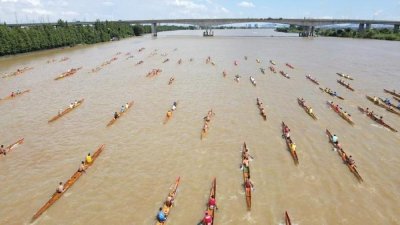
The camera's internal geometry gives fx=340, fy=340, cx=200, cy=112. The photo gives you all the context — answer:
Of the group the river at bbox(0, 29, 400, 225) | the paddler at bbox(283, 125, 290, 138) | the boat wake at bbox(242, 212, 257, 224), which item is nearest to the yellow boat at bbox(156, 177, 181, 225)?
the river at bbox(0, 29, 400, 225)

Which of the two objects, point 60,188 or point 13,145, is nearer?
point 60,188

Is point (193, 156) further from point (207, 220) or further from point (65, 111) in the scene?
point (65, 111)

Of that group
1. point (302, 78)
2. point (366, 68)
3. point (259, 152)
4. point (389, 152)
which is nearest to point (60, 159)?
point (259, 152)

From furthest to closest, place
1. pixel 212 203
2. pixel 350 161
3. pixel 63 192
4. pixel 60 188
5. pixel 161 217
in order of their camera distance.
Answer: pixel 350 161 → pixel 63 192 → pixel 60 188 → pixel 212 203 → pixel 161 217

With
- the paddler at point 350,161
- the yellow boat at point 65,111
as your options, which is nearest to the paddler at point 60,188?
the yellow boat at point 65,111

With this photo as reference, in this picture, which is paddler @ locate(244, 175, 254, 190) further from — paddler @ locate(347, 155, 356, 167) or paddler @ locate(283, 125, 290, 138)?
paddler @ locate(283, 125, 290, 138)

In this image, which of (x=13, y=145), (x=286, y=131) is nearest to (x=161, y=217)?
(x=286, y=131)
